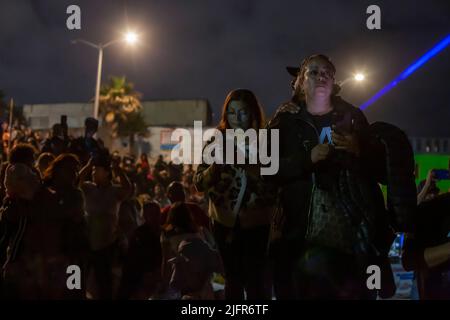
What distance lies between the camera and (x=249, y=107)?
12.6 feet

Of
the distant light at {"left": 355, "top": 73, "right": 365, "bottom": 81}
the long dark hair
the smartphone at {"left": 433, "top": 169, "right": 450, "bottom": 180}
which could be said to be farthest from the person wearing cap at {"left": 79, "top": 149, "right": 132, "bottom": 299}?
the distant light at {"left": 355, "top": 73, "right": 365, "bottom": 81}

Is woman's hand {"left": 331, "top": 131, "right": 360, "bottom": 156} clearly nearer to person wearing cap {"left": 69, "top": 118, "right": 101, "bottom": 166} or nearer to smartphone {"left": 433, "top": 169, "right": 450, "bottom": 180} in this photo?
smartphone {"left": 433, "top": 169, "right": 450, "bottom": 180}

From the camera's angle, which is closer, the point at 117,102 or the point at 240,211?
the point at 240,211

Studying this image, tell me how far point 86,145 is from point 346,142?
609 centimetres

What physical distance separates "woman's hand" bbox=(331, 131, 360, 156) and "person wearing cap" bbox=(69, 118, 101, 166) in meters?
5.68

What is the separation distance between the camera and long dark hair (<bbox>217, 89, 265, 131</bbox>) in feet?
12.6

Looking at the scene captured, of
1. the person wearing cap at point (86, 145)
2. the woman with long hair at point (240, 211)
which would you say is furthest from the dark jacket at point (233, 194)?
the person wearing cap at point (86, 145)

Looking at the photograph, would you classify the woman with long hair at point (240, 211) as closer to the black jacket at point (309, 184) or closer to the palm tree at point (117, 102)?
the black jacket at point (309, 184)

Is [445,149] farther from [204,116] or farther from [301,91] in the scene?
[204,116]

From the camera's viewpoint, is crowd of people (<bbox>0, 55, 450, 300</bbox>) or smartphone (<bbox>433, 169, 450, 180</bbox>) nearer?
crowd of people (<bbox>0, 55, 450, 300</bbox>)

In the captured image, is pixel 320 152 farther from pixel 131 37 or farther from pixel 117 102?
pixel 117 102

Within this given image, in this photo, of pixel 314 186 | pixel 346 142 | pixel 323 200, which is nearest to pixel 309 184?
pixel 314 186

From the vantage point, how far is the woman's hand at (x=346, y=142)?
280cm
